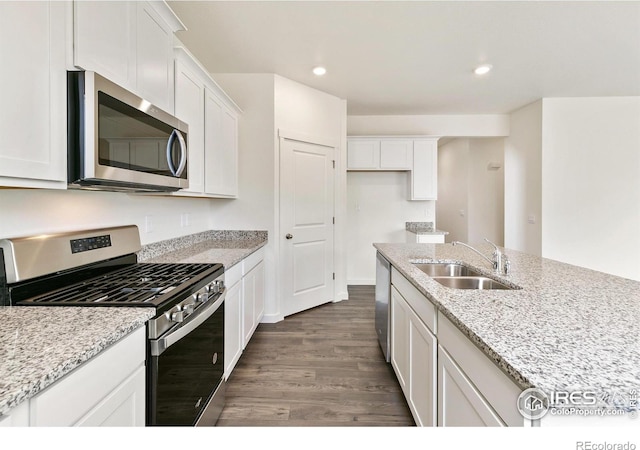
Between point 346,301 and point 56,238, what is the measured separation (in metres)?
3.25

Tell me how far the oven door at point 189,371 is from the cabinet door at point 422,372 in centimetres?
106

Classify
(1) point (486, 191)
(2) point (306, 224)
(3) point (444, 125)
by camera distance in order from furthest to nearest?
(1) point (486, 191), (3) point (444, 125), (2) point (306, 224)

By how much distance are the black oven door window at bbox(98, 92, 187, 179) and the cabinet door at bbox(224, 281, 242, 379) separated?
2.95ft

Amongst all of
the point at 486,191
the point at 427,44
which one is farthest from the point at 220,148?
the point at 486,191

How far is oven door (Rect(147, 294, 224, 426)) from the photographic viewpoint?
1.10m

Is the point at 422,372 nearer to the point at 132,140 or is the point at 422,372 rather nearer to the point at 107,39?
the point at 132,140

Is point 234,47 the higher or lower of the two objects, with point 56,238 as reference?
higher

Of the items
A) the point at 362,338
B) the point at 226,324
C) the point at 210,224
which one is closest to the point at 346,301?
the point at 362,338

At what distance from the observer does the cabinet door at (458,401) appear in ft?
2.88

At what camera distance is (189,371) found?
52.8 inches

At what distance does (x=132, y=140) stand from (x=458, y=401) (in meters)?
1.72

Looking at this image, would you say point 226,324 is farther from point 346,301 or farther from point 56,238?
point 346,301

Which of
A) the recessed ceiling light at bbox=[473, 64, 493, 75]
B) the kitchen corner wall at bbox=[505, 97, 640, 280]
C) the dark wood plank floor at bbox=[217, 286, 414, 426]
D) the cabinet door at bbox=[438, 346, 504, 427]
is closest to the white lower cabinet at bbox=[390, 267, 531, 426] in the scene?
the cabinet door at bbox=[438, 346, 504, 427]

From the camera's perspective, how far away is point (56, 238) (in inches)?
51.8
